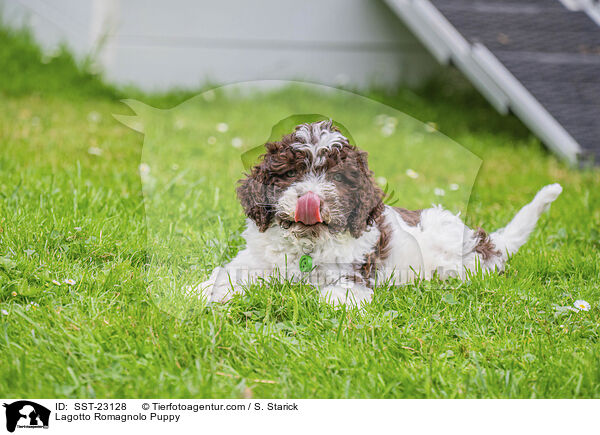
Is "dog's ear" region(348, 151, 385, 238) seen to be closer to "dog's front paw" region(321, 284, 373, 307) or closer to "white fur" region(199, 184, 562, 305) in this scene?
"white fur" region(199, 184, 562, 305)

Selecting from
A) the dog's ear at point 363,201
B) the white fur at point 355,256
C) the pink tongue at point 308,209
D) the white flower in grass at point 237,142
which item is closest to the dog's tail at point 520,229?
the white fur at point 355,256

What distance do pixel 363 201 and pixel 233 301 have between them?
0.73 m

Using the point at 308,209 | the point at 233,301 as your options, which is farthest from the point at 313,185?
the point at 233,301

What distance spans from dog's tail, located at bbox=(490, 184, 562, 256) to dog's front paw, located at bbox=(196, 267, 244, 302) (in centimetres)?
155

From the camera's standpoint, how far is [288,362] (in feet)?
8.00

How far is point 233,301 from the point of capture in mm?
2855

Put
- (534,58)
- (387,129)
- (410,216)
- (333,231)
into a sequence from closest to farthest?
(333,231) → (410,216) → (387,129) → (534,58)

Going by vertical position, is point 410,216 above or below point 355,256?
above

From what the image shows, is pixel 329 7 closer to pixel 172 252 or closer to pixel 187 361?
pixel 172 252

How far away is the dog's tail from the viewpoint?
11.6 feet

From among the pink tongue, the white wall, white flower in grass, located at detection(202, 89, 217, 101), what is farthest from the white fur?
the white wall

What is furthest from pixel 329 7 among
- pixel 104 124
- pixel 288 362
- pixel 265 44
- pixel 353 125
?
pixel 288 362
